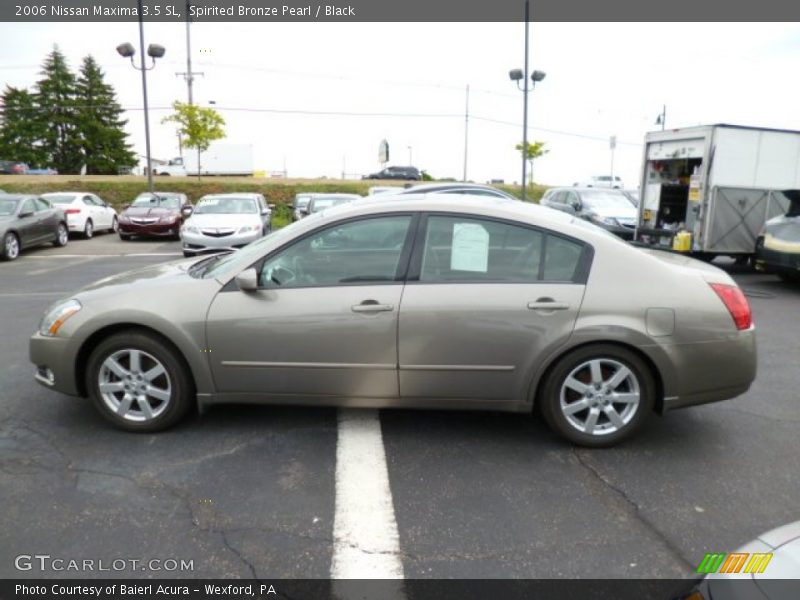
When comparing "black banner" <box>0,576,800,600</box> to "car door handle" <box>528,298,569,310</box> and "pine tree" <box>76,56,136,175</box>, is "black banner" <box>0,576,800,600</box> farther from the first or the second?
"pine tree" <box>76,56,136,175</box>

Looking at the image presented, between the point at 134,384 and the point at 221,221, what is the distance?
10181 millimetres

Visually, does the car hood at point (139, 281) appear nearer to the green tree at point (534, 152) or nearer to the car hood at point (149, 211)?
the car hood at point (149, 211)

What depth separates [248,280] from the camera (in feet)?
11.9

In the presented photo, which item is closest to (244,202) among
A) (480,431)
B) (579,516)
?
(480,431)

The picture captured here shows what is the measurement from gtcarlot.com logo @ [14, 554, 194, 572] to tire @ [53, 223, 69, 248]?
15.5 m

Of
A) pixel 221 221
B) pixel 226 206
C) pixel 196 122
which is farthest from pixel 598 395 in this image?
pixel 196 122

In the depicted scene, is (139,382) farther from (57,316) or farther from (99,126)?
(99,126)

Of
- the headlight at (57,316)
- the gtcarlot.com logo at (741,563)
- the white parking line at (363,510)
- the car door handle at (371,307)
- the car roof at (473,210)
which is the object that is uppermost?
the car roof at (473,210)

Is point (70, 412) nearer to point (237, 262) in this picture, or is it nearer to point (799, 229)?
point (237, 262)

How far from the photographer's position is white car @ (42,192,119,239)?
720 inches

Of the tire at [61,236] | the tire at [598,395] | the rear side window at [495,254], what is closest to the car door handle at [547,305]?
the rear side window at [495,254]

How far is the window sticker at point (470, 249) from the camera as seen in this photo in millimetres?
3699

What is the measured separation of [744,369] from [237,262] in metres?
3.23

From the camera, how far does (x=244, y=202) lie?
15.0 m
